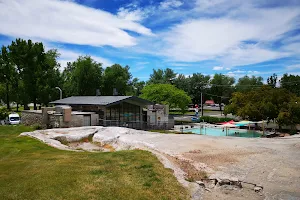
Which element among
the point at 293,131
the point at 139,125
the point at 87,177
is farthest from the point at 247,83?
the point at 87,177

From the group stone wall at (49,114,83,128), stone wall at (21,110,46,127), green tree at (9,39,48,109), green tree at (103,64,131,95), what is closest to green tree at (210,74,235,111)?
green tree at (103,64,131,95)

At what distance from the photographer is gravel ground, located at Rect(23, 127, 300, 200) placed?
9641mm

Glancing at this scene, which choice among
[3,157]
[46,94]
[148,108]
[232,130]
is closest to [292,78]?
[232,130]

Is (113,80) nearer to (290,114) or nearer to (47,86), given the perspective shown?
(47,86)

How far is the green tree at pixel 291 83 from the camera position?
242ft

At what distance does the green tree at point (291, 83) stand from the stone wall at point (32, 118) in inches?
2676

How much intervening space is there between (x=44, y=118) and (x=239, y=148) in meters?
21.7

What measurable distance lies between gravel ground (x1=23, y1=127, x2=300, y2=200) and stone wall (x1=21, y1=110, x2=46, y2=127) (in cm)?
803

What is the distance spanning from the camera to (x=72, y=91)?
185 ft

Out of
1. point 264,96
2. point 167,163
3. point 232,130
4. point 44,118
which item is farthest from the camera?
point 232,130

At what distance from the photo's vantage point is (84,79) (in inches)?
2203

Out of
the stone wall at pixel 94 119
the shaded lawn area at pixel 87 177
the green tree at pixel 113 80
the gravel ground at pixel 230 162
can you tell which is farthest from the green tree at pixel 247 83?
the shaded lawn area at pixel 87 177

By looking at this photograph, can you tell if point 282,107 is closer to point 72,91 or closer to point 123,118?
point 123,118

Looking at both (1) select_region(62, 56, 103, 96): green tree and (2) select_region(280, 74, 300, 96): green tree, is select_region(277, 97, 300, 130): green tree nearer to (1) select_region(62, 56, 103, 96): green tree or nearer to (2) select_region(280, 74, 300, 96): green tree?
(1) select_region(62, 56, 103, 96): green tree
